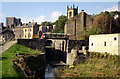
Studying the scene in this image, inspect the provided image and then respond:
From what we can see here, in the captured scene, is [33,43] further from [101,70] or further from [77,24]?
[77,24]

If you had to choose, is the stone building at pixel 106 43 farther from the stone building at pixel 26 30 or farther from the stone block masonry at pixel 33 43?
the stone building at pixel 26 30

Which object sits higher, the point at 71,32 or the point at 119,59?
the point at 71,32

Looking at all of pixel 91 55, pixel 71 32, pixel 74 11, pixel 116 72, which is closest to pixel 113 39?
pixel 91 55

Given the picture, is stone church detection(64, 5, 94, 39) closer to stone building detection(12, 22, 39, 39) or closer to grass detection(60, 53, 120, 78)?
stone building detection(12, 22, 39, 39)

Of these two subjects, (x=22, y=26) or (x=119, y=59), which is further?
(x=22, y=26)

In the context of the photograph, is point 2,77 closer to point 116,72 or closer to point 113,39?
point 116,72

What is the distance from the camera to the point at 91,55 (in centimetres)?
2755

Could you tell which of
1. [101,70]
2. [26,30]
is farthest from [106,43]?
[26,30]

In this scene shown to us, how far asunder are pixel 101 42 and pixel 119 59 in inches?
241

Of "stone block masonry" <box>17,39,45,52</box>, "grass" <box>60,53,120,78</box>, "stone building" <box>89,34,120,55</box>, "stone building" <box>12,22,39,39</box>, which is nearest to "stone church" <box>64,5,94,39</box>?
"stone building" <box>12,22,39,39</box>

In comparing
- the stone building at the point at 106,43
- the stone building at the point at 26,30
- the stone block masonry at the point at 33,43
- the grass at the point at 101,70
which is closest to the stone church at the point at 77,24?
the stone building at the point at 26,30

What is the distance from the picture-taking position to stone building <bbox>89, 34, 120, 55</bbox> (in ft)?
79.6

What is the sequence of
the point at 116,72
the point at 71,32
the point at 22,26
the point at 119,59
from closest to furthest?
the point at 116,72
the point at 119,59
the point at 71,32
the point at 22,26

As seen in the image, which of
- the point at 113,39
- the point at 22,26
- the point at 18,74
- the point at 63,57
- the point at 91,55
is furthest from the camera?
the point at 22,26
